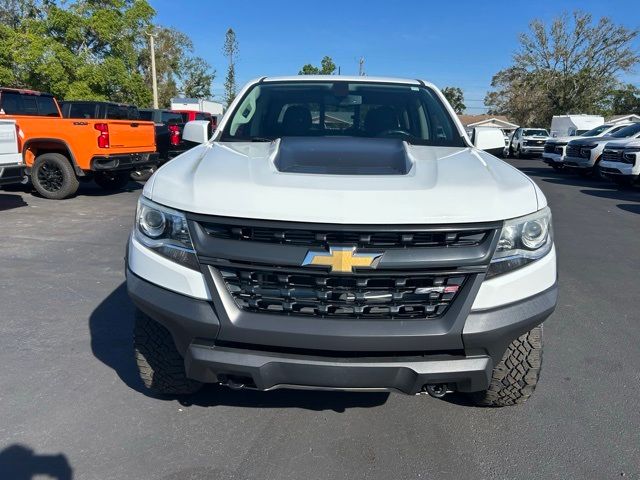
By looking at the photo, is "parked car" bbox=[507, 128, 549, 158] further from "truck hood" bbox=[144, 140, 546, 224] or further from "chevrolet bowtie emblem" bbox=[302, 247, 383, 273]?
"chevrolet bowtie emblem" bbox=[302, 247, 383, 273]

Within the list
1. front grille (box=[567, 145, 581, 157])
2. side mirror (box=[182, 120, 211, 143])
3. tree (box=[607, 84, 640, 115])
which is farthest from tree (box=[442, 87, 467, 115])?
side mirror (box=[182, 120, 211, 143])

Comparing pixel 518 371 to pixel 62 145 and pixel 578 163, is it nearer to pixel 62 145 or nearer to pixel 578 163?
pixel 62 145

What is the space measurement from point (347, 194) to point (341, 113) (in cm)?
178

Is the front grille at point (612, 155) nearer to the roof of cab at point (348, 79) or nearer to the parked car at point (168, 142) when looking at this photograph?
the parked car at point (168, 142)

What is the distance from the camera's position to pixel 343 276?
2154 millimetres

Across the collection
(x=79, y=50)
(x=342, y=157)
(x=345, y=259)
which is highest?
(x=79, y=50)

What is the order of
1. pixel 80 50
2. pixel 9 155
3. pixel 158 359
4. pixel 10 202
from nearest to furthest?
pixel 158 359, pixel 9 155, pixel 10 202, pixel 80 50

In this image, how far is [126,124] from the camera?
9.92 m

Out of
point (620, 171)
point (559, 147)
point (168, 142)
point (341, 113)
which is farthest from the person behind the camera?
point (559, 147)

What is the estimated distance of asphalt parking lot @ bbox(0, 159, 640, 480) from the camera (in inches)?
97.5

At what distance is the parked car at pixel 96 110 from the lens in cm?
1236

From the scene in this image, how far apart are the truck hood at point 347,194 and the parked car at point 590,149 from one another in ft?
50.7

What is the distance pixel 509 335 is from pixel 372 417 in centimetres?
99

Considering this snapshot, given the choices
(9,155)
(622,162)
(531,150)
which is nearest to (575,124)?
(531,150)
